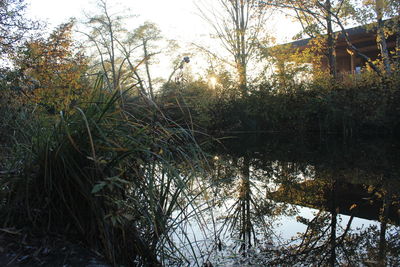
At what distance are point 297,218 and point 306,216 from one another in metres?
0.09

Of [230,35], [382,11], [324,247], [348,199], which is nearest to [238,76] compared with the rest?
[382,11]

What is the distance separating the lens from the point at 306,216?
2453 millimetres

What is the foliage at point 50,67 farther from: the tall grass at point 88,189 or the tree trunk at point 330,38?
the tree trunk at point 330,38

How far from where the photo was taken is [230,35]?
1859 centimetres

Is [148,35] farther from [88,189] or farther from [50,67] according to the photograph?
[88,189]

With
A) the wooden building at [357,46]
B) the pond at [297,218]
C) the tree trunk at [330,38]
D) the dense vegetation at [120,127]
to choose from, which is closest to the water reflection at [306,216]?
the pond at [297,218]

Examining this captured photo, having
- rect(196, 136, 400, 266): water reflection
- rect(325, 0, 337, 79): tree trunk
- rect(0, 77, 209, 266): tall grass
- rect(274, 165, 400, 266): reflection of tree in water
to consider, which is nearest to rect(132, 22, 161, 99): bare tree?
rect(325, 0, 337, 79): tree trunk

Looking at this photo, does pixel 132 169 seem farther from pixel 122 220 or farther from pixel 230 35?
pixel 230 35

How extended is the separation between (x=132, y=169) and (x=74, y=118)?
0.38m

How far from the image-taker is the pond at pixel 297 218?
1.76 m

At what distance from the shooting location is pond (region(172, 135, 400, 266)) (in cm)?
176

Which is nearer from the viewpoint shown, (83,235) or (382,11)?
(83,235)

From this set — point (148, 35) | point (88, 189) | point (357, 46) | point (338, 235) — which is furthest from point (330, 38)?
point (148, 35)

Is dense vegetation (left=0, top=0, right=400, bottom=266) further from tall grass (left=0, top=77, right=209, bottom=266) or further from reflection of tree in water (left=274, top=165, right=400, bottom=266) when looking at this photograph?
reflection of tree in water (left=274, top=165, right=400, bottom=266)
